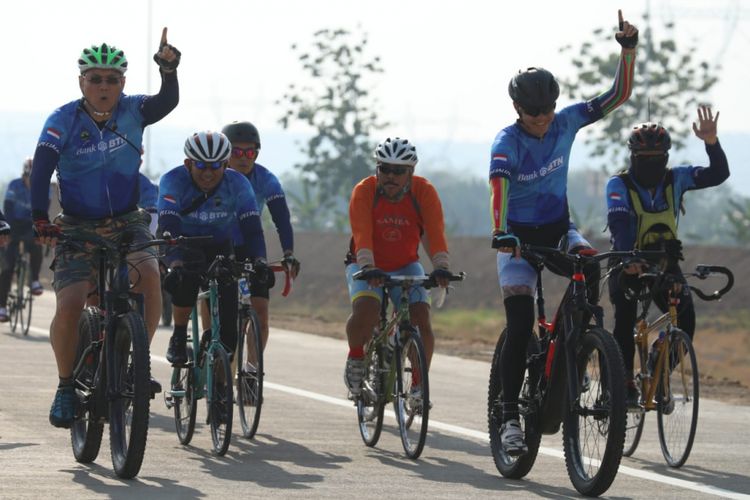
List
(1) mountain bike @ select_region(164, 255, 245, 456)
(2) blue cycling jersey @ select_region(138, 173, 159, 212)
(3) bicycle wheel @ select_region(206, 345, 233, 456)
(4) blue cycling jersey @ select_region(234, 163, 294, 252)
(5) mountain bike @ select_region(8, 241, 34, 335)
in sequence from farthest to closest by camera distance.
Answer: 1. (5) mountain bike @ select_region(8, 241, 34, 335)
2. (2) blue cycling jersey @ select_region(138, 173, 159, 212)
3. (4) blue cycling jersey @ select_region(234, 163, 294, 252)
4. (1) mountain bike @ select_region(164, 255, 245, 456)
5. (3) bicycle wheel @ select_region(206, 345, 233, 456)

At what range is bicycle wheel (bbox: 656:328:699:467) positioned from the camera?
11.4 meters

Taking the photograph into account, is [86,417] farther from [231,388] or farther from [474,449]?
[474,449]

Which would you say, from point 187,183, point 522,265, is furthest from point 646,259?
point 187,183

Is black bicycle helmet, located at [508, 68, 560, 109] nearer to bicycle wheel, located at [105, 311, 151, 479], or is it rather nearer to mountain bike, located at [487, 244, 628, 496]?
mountain bike, located at [487, 244, 628, 496]

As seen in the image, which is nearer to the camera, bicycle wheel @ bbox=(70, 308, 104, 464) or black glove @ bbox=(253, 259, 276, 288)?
bicycle wheel @ bbox=(70, 308, 104, 464)

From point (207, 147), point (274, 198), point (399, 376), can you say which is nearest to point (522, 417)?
point (399, 376)

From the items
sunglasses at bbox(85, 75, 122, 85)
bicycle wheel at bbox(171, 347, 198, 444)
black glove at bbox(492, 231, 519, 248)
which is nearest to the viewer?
black glove at bbox(492, 231, 519, 248)

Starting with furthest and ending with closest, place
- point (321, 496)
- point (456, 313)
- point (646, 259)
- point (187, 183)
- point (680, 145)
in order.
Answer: point (680, 145), point (456, 313), point (187, 183), point (646, 259), point (321, 496)

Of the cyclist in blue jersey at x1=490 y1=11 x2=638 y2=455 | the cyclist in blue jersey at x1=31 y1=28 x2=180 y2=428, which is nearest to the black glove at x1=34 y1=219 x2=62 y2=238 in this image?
the cyclist in blue jersey at x1=31 y1=28 x2=180 y2=428

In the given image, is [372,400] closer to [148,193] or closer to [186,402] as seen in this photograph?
[186,402]

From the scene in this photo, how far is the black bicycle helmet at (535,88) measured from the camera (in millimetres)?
10367

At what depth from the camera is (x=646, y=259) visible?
10930 millimetres

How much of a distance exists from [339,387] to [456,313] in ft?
68.6

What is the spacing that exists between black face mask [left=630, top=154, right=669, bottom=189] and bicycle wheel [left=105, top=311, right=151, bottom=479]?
3.66 meters
